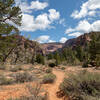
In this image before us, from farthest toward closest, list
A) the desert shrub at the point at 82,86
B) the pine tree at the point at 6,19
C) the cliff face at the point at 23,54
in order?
the cliff face at the point at 23,54
the pine tree at the point at 6,19
the desert shrub at the point at 82,86

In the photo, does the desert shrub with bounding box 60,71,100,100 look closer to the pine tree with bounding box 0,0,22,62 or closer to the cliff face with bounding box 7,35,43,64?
the pine tree with bounding box 0,0,22,62

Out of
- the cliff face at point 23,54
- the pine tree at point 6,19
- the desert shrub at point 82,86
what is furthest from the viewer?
the cliff face at point 23,54

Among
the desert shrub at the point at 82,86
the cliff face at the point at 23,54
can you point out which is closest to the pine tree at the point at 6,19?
the desert shrub at the point at 82,86

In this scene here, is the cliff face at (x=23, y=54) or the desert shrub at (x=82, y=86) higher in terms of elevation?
the cliff face at (x=23, y=54)

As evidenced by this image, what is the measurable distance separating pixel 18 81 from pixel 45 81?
2.44 m

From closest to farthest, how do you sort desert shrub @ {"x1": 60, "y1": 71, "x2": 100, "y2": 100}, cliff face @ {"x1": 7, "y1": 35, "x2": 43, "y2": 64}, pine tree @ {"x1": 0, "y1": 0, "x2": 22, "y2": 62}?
desert shrub @ {"x1": 60, "y1": 71, "x2": 100, "y2": 100}, pine tree @ {"x1": 0, "y1": 0, "x2": 22, "y2": 62}, cliff face @ {"x1": 7, "y1": 35, "x2": 43, "y2": 64}

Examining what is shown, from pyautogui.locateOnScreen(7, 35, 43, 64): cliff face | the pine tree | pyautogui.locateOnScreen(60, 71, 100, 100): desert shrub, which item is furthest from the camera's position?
pyautogui.locateOnScreen(7, 35, 43, 64): cliff face

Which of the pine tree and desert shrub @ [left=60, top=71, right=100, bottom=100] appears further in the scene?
the pine tree

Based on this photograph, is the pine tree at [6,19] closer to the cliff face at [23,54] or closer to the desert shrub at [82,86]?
the desert shrub at [82,86]

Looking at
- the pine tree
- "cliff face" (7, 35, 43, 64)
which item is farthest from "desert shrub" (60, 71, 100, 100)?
"cliff face" (7, 35, 43, 64)

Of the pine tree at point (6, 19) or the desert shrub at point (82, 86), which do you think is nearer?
the desert shrub at point (82, 86)

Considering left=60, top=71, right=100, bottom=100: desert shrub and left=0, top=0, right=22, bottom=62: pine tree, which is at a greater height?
left=0, top=0, right=22, bottom=62: pine tree

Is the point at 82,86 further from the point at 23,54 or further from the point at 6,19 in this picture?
the point at 23,54

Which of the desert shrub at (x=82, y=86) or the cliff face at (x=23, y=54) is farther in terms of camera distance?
the cliff face at (x=23, y=54)
